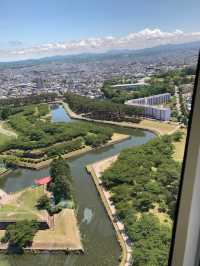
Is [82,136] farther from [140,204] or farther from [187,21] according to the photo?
[187,21]

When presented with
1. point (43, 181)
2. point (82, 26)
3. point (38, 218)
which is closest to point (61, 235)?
point (38, 218)

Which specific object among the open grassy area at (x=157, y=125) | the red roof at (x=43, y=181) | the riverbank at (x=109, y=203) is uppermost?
the open grassy area at (x=157, y=125)

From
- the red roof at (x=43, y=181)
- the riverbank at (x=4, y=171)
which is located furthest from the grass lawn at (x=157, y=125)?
the riverbank at (x=4, y=171)

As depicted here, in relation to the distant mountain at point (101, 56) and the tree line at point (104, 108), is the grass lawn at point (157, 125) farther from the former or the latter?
the distant mountain at point (101, 56)

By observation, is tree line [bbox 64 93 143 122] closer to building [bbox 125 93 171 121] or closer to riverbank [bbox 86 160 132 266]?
building [bbox 125 93 171 121]

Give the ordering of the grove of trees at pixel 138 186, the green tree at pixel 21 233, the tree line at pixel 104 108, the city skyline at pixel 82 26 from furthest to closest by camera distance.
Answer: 1. the grove of trees at pixel 138 186
2. the tree line at pixel 104 108
3. the green tree at pixel 21 233
4. the city skyline at pixel 82 26

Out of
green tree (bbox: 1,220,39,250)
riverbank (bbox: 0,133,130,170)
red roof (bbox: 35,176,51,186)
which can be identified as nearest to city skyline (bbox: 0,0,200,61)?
riverbank (bbox: 0,133,130,170)

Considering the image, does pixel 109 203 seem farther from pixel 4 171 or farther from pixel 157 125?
pixel 4 171
